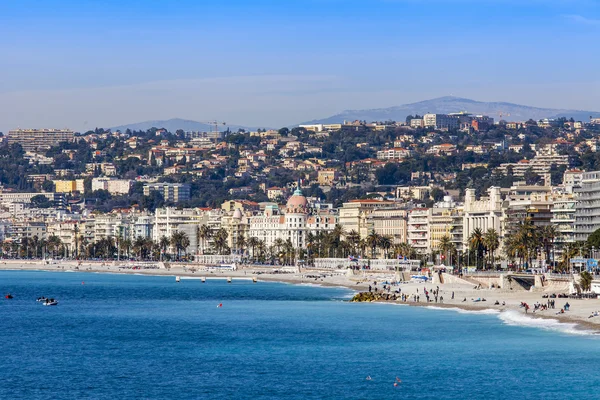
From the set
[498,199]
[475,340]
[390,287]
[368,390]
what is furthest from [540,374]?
[498,199]

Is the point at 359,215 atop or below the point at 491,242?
atop

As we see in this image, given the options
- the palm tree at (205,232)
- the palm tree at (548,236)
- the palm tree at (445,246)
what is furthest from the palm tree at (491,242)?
the palm tree at (205,232)

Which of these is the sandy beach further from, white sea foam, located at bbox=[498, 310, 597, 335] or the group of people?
the group of people

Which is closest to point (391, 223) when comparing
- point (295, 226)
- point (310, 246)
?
point (310, 246)

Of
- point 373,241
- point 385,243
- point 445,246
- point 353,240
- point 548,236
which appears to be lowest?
point 445,246

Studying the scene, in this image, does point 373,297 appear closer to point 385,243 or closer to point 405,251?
point 405,251

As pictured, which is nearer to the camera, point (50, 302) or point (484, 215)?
point (50, 302)

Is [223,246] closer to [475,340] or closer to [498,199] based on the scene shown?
[498,199]

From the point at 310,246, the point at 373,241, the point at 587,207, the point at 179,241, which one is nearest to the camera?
the point at 587,207
